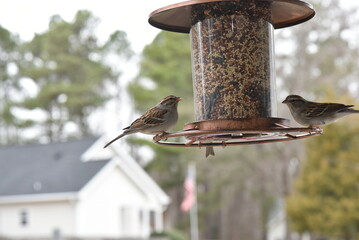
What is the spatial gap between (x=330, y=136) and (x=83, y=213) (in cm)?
921

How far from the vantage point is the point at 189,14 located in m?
4.26

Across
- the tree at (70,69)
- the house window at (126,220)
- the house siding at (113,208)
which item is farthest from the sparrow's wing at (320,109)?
the tree at (70,69)

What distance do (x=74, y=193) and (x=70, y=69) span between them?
43.6 feet

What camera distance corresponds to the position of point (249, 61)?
4078 mm

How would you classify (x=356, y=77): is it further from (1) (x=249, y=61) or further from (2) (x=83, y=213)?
(1) (x=249, y=61)

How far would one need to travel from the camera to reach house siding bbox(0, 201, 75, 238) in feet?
77.9

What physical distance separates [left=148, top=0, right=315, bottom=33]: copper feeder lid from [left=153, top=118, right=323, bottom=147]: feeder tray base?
2.33 feet

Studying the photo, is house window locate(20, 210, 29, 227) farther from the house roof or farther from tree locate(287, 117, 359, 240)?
tree locate(287, 117, 359, 240)

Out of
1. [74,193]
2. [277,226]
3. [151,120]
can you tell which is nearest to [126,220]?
[74,193]

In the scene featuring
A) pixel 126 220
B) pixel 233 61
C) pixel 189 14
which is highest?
pixel 189 14

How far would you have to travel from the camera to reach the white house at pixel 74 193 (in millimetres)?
23766

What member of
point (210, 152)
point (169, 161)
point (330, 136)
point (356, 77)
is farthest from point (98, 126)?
point (210, 152)

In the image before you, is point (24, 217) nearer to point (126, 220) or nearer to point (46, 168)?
point (46, 168)

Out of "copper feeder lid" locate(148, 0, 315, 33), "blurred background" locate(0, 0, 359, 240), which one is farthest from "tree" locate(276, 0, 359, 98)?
"copper feeder lid" locate(148, 0, 315, 33)
